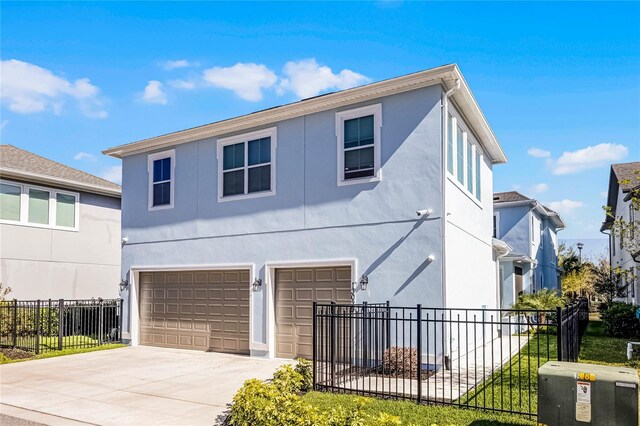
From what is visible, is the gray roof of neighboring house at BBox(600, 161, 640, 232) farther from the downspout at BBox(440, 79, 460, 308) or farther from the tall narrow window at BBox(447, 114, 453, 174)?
the downspout at BBox(440, 79, 460, 308)

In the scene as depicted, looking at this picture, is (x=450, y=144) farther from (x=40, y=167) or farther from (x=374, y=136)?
(x=40, y=167)

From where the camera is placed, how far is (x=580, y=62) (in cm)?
1406

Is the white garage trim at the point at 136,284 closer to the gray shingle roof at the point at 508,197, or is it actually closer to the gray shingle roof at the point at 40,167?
the gray shingle roof at the point at 40,167

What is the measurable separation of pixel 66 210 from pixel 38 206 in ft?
3.70

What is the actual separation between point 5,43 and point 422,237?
13.9 m

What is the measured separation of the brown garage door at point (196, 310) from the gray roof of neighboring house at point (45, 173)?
5916mm

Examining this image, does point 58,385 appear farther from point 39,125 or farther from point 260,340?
point 39,125

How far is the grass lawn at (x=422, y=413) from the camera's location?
6941 mm

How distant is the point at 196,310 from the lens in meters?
15.0

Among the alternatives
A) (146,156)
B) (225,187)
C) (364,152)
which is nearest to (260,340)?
(225,187)

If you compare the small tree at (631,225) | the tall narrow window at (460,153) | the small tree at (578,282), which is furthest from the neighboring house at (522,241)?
the tall narrow window at (460,153)

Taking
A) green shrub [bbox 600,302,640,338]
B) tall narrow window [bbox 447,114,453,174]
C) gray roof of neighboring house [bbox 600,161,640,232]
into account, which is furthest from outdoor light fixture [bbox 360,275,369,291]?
gray roof of neighboring house [bbox 600,161,640,232]

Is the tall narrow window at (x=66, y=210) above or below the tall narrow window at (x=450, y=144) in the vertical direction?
below

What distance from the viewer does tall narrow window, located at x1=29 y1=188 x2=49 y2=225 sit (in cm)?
1881
